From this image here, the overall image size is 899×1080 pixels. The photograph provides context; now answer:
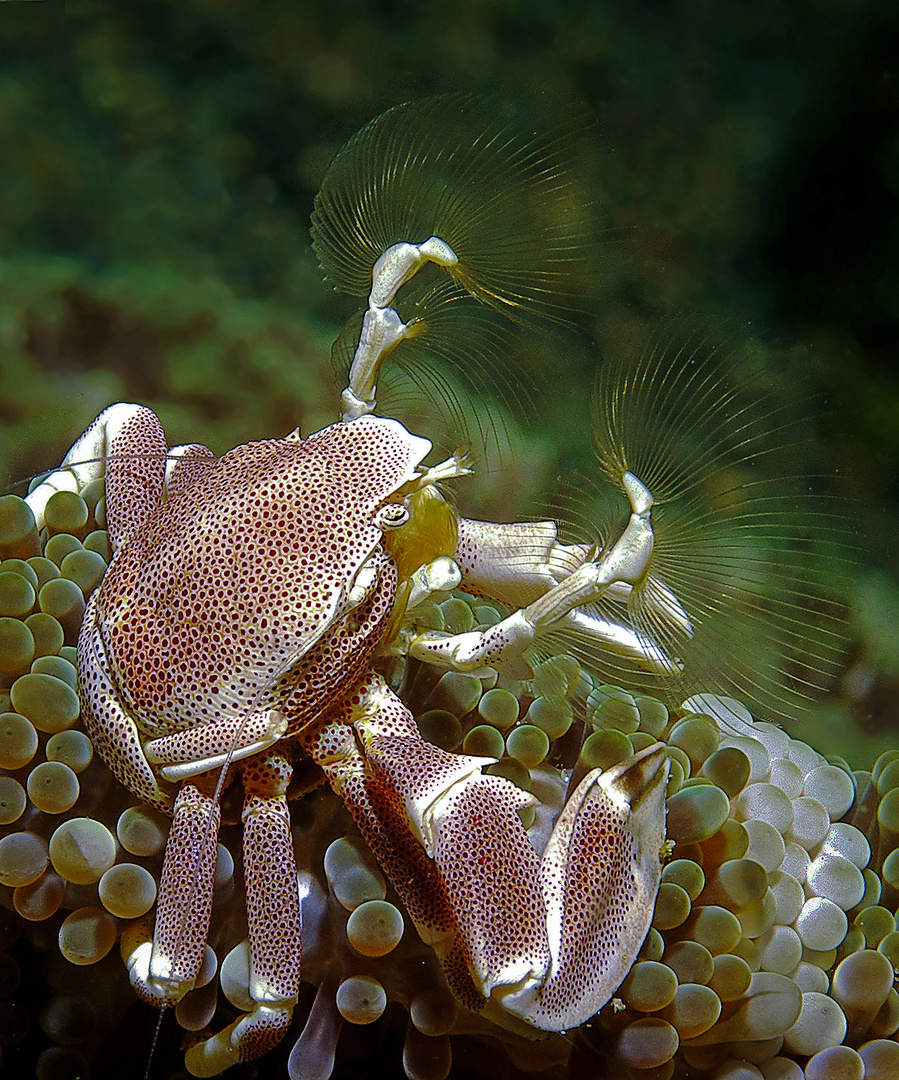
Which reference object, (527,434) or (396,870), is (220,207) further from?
(396,870)

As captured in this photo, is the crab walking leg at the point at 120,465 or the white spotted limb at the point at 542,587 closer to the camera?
the white spotted limb at the point at 542,587

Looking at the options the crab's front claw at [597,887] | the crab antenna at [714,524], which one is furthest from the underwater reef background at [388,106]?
the crab's front claw at [597,887]

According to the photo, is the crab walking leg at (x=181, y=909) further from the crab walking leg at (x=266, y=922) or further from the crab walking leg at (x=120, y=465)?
the crab walking leg at (x=120, y=465)

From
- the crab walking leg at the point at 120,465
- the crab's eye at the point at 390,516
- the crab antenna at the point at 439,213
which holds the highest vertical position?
the crab antenna at the point at 439,213

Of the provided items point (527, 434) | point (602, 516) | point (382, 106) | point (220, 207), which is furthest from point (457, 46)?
point (602, 516)

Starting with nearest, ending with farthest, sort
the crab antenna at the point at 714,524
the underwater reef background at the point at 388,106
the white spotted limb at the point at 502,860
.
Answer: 1. the white spotted limb at the point at 502,860
2. the crab antenna at the point at 714,524
3. the underwater reef background at the point at 388,106

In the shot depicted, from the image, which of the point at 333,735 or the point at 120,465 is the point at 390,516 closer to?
the point at 333,735

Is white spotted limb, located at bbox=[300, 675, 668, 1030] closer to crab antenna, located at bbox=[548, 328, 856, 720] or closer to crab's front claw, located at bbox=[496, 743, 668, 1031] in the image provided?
crab's front claw, located at bbox=[496, 743, 668, 1031]
